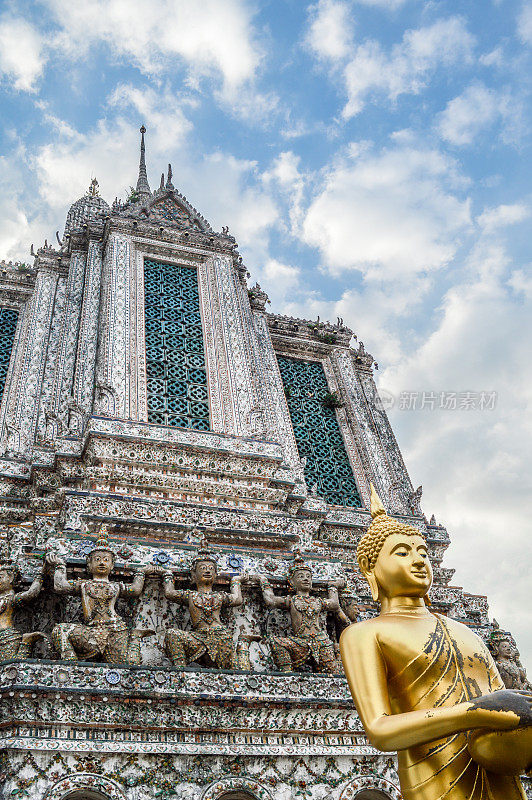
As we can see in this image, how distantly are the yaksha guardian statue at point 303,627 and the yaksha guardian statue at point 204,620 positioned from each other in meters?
0.41

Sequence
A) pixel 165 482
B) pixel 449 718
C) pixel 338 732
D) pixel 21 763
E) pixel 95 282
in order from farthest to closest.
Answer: pixel 95 282 → pixel 165 482 → pixel 338 732 → pixel 21 763 → pixel 449 718

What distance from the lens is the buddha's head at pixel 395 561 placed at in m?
3.84

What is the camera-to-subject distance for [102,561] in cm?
579

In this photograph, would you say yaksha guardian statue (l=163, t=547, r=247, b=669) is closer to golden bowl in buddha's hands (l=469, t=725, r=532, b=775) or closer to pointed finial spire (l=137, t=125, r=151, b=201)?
golden bowl in buddha's hands (l=469, t=725, r=532, b=775)

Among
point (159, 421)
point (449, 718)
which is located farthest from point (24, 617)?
point (159, 421)

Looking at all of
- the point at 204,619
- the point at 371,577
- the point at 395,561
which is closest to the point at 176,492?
the point at 204,619

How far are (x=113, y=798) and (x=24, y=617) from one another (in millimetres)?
1708

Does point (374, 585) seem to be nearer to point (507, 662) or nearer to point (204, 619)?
point (204, 619)

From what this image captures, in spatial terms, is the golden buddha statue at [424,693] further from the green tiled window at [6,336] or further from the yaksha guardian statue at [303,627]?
the green tiled window at [6,336]

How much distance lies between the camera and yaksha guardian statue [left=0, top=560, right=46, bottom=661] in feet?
16.7

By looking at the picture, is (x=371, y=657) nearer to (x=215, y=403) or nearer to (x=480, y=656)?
(x=480, y=656)

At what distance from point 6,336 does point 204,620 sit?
7.67 metres

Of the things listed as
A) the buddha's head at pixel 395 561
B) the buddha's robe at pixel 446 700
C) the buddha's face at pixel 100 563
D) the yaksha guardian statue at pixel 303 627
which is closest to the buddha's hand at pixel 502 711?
the buddha's robe at pixel 446 700

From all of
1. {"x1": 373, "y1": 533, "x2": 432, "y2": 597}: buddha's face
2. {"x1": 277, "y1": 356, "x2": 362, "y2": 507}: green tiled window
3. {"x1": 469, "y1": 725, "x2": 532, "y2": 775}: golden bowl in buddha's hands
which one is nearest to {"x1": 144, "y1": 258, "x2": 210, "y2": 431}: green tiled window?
{"x1": 277, "y1": 356, "x2": 362, "y2": 507}: green tiled window
